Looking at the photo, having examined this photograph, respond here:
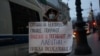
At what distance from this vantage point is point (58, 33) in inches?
355

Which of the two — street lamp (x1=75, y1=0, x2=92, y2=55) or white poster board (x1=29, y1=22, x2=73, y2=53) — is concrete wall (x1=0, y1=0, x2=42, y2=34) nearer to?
white poster board (x1=29, y1=22, x2=73, y2=53)

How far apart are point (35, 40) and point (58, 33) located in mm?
591

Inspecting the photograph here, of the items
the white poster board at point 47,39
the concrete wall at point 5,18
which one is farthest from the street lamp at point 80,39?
the concrete wall at point 5,18

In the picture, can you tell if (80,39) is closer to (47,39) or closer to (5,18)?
(47,39)

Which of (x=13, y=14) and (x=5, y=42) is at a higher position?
(x=13, y=14)

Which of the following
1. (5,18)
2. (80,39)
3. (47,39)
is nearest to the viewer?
(5,18)

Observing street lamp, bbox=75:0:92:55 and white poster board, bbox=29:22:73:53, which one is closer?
white poster board, bbox=29:22:73:53

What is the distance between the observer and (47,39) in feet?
29.1

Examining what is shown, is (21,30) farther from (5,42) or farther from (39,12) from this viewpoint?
(39,12)

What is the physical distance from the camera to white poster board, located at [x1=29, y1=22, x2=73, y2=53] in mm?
8859

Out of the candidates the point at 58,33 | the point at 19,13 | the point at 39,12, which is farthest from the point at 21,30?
the point at 39,12

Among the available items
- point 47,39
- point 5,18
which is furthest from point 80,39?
point 5,18

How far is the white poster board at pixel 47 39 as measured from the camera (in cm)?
886

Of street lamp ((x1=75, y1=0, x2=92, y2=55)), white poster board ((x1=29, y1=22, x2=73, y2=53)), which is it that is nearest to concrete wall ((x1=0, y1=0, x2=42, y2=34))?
white poster board ((x1=29, y1=22, x2=73, y2=53))
